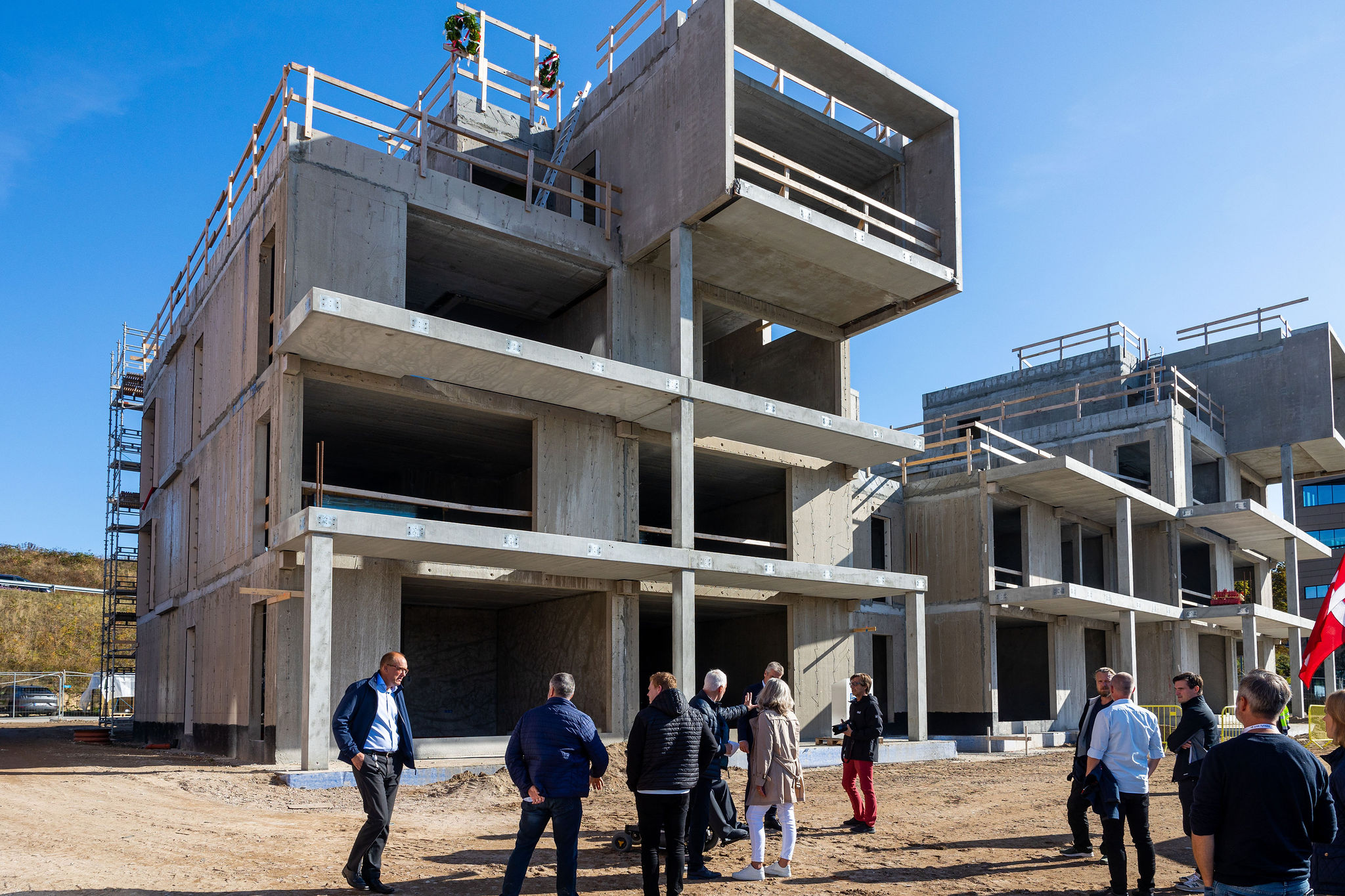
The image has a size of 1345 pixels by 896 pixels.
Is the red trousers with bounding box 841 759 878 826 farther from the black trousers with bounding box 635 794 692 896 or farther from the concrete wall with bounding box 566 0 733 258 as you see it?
the concrete wall with bounding box 566 0 733 258

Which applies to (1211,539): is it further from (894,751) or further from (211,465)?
(211,465)

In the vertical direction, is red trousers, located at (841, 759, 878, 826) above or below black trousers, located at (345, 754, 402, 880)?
below

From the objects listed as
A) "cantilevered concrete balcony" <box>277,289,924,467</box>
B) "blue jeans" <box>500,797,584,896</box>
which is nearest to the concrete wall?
"cantilevered concrete balcony" <box>277,289,924,467</box>

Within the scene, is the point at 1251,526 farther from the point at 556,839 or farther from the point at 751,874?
the point at 556,839

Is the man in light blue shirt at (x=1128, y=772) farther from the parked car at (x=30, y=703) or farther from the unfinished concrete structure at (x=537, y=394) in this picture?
the parked car at (x=30, y=703)

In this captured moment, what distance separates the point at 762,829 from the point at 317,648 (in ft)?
23.9

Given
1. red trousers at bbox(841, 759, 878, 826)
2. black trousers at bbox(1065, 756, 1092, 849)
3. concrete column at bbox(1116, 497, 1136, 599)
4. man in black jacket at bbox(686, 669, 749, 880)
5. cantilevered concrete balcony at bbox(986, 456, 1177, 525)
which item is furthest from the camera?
concrete column at bbox(1116, 497, 1136, 599)

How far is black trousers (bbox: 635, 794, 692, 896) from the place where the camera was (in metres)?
7.11

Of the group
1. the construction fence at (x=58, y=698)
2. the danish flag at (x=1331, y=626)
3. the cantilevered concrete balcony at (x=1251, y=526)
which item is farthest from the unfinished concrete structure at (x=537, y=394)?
the construction fence at (x=58, y=698)

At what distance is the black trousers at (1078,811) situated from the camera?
9.45 m

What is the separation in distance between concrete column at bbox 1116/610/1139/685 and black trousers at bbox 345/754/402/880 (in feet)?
71.5

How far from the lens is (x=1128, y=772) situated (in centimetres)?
791

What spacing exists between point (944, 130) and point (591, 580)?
11.6 meters

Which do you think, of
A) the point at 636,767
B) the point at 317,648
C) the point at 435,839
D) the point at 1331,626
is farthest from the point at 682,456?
the point at 636,767
